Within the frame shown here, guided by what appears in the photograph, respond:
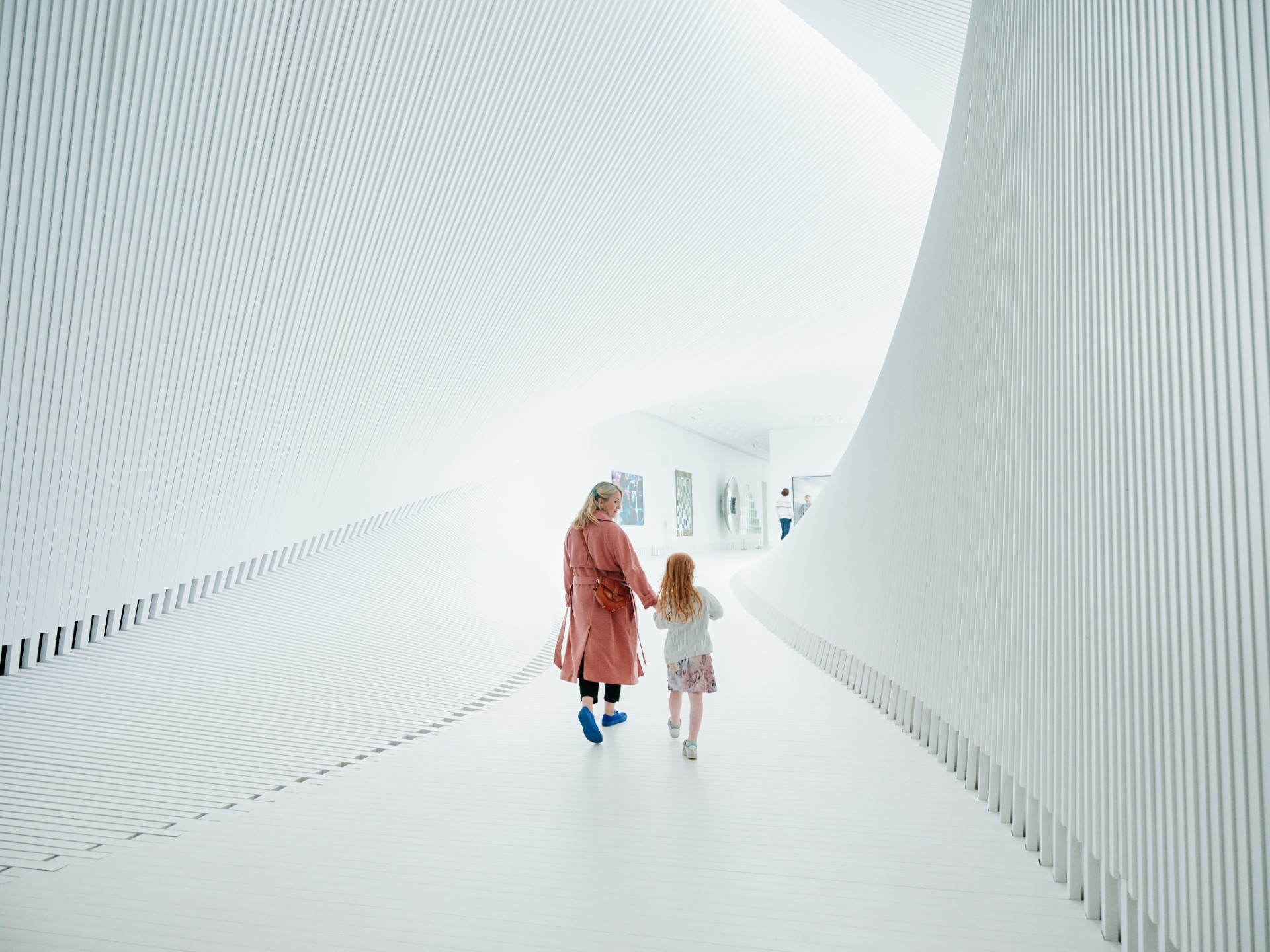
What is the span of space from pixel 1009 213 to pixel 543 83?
15.8ft

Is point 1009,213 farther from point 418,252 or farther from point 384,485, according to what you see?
point 384,485

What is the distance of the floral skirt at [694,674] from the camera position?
4.27 metres

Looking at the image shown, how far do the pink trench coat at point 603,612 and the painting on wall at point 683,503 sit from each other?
20151 millimetres

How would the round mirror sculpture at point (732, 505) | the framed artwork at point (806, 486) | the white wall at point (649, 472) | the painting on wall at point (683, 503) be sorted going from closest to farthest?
the white wall at point (649, 472)
the framed artwork at point (806, 486)
the painting on wall at point (683, 503)
the round mirror sculpture at point (732, 505)

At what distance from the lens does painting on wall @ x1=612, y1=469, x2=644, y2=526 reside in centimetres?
2039

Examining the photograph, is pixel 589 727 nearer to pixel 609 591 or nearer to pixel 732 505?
pixel 609 591

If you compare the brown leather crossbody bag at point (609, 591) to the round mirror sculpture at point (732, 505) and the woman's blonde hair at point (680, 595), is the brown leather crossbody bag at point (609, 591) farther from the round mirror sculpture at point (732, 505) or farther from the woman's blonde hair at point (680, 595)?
the round mirror sculpture at point (732, 505)

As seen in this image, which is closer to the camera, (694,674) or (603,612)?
(694,674)

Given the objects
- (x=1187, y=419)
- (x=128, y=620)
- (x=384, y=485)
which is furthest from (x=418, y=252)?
(x=1187, y=419)

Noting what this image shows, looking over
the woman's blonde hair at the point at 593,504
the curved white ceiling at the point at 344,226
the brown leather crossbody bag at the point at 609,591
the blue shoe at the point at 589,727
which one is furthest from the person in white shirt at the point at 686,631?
the curved white ceiling at the point at 344,226

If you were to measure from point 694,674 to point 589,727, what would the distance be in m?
Result: 0.61

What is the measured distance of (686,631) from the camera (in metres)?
4.32

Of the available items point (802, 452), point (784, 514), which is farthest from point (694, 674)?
point (802, 452)

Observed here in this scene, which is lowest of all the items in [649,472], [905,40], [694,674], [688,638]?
[694,674]
